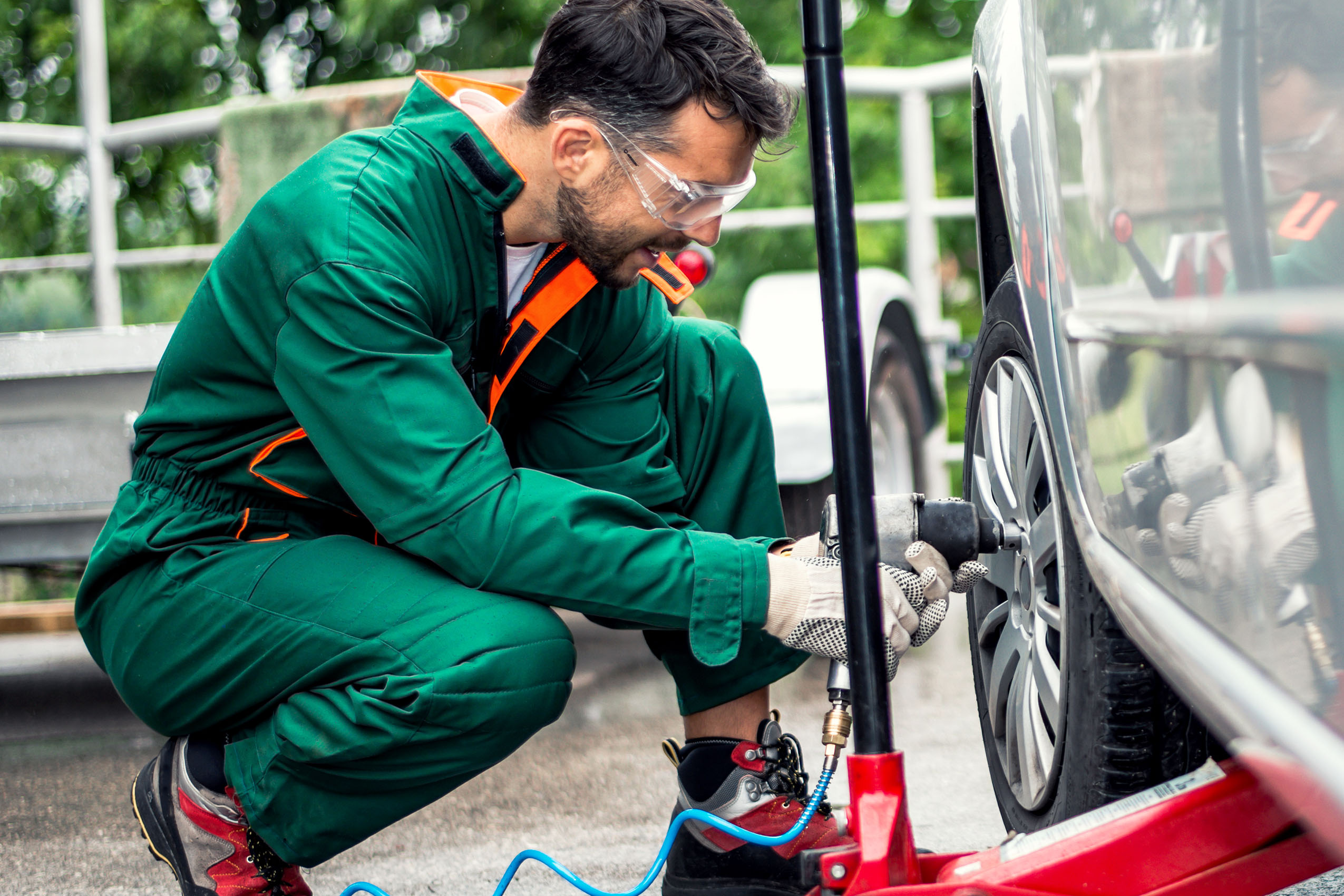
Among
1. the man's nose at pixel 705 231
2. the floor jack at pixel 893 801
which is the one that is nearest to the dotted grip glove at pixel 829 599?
the floor jack at pixel 893 801

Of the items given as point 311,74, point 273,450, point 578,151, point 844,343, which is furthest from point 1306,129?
point 311,74

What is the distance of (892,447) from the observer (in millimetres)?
3711

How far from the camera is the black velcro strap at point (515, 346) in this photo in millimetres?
1714

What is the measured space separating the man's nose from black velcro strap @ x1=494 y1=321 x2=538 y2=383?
239 mm

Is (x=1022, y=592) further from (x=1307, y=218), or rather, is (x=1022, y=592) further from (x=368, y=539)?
(x=1307, y=218)

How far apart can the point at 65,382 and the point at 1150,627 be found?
2.18 meters

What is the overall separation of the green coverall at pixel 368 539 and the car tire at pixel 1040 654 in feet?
1.03

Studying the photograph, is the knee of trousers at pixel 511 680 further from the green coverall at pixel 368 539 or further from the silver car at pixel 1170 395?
the silver car at pixel 1170 395

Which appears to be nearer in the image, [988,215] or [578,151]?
[578,151]

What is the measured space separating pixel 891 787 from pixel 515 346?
81cm

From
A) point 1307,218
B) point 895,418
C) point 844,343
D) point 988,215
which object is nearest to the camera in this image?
point 1307,218

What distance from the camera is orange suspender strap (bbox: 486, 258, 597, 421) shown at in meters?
1.72

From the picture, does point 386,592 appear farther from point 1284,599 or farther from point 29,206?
point 29,206

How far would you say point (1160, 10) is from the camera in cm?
95
